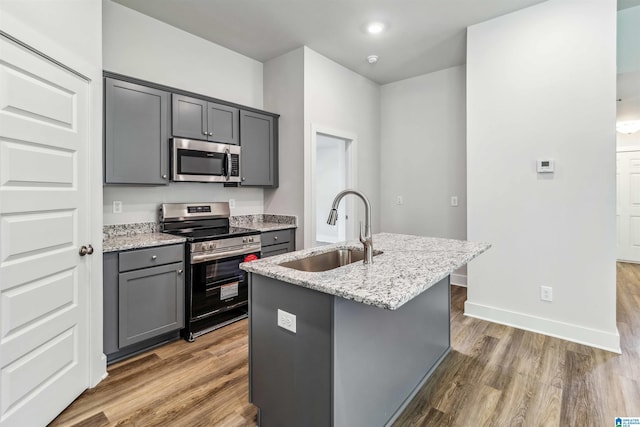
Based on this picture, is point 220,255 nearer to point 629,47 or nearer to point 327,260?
point 327,260

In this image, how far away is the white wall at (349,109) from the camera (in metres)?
3.59

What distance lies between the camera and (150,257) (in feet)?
7.89

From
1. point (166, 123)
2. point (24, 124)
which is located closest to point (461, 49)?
point (166, 123)

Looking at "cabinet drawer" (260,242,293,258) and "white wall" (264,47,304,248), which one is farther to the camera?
"white wall" (264,47,304,248)

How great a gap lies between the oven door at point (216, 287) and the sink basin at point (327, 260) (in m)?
1.16

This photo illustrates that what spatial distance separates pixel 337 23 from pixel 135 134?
2.07 metres

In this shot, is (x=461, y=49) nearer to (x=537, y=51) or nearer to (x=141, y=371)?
(x=537, y=51)

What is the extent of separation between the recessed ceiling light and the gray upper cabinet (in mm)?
1548

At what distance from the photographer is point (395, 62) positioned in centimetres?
396

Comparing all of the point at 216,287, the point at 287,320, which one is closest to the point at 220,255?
the point at 216,287

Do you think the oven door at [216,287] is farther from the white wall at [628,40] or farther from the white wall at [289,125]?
the white wall at [628,40]

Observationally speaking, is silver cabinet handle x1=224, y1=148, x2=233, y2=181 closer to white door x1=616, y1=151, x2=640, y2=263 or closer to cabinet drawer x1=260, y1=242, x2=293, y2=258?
cabinet drawer x1=260, y1=242, x2=293, y2=258

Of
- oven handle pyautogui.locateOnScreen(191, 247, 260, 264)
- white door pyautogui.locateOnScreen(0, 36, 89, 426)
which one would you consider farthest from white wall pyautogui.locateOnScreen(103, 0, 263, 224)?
white door pyautogui.locateOnScreen(0, 36, 89, 426)

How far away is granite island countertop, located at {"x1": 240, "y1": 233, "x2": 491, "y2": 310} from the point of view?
1.15m
